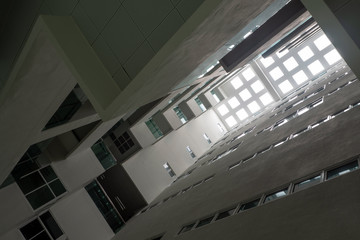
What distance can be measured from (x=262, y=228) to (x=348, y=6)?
168 inches

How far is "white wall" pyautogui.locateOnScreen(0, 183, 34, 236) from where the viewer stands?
54.0ft

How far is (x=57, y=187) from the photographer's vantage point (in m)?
19.2

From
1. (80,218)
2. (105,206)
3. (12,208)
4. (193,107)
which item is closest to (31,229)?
(12,208)

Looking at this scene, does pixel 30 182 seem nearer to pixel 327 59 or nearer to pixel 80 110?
pixel 80 110

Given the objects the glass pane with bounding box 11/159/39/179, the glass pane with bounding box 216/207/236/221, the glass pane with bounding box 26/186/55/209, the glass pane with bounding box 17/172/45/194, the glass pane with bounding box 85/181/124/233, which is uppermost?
the glass pane with bounding box 11/159/39/179

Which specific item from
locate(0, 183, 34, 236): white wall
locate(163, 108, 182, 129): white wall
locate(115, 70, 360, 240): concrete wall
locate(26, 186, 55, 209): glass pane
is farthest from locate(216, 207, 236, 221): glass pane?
locate(163, 108, 182, 129): white wall

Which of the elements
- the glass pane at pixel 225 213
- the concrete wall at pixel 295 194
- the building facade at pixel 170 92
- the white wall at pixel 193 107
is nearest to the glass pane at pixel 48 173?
the building facade at pixel 170 92

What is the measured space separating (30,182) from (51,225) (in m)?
3.00

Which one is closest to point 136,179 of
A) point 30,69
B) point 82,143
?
point 82,143

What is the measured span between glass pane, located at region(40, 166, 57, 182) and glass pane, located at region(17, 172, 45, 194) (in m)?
0.28

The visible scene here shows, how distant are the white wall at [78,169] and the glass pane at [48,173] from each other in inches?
9.5

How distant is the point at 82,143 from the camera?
18703mm

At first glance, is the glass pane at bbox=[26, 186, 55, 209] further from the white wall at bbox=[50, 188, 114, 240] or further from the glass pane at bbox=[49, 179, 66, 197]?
the white wall at bbox=[50, 188, 114, 240]

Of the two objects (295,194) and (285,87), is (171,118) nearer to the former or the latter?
(295,194)
